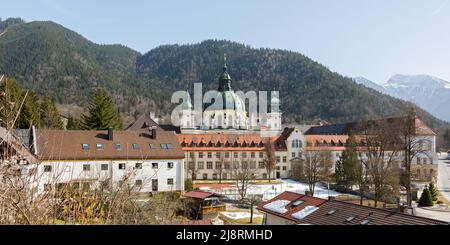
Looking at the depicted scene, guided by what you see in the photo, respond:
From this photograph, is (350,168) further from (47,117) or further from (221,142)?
(47,117)

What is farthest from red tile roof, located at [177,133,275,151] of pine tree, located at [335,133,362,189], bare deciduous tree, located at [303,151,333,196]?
pine tree, located at [335,133,362,189]

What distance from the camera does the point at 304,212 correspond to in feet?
37.4

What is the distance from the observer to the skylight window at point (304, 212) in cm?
1107

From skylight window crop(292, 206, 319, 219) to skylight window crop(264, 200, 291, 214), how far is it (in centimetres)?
109

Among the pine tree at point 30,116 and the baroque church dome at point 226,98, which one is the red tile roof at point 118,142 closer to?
the pine tree at point 30,116

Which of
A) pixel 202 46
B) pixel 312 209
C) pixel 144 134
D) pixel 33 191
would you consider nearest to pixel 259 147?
pixel 144 134

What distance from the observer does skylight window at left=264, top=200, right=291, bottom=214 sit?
12950mm

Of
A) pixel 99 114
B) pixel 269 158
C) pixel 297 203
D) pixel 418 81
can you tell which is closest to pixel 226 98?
pixel 269 158

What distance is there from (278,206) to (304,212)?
7.75 feet

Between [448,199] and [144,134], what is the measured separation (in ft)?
77.2

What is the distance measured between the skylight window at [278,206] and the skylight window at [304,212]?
3.59ft
